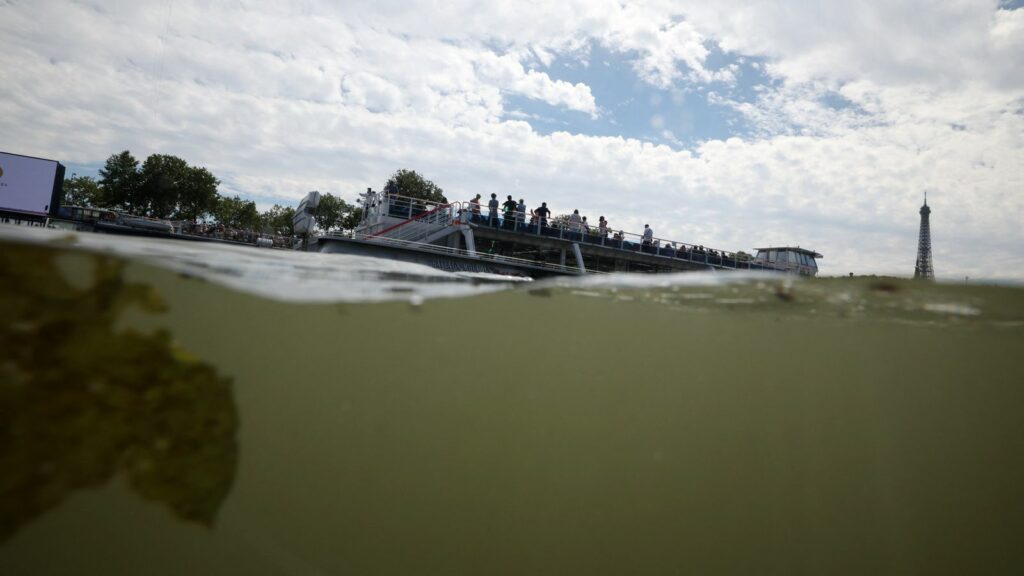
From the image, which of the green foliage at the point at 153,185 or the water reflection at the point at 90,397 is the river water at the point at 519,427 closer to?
the water reflection at the point at 90,397

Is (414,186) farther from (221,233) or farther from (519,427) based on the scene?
(519,427)

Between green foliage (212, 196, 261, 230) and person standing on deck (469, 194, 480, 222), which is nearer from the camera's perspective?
person standing on deck (469, 194, 480, 222)

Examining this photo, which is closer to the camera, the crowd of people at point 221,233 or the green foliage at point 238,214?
the crowd of people at point 221,233

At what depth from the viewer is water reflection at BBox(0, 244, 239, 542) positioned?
3.61 m

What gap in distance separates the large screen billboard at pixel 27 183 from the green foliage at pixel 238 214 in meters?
46.5

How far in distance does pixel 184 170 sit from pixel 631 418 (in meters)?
60.5

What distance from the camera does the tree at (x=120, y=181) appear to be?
5131 cm

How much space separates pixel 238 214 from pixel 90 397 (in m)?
78.3

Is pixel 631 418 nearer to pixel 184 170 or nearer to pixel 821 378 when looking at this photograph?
pixel 821 378

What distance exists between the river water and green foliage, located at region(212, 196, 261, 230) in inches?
2864

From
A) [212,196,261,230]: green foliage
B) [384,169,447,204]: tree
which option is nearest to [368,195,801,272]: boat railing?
[384,169,447,204]: tree

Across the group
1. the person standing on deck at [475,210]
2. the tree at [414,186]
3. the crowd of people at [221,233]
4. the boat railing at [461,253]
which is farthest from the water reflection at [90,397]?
the tree at [414,186]

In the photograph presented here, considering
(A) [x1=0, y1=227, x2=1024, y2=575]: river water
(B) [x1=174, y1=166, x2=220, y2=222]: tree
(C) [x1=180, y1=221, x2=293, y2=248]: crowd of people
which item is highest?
(B) [x1=174, y1=166, x2=220, y2=222]: tree

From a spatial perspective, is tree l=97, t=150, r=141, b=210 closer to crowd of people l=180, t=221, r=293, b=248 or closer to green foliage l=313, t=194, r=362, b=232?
green foliage l=313, t=194, r=362, b=232
